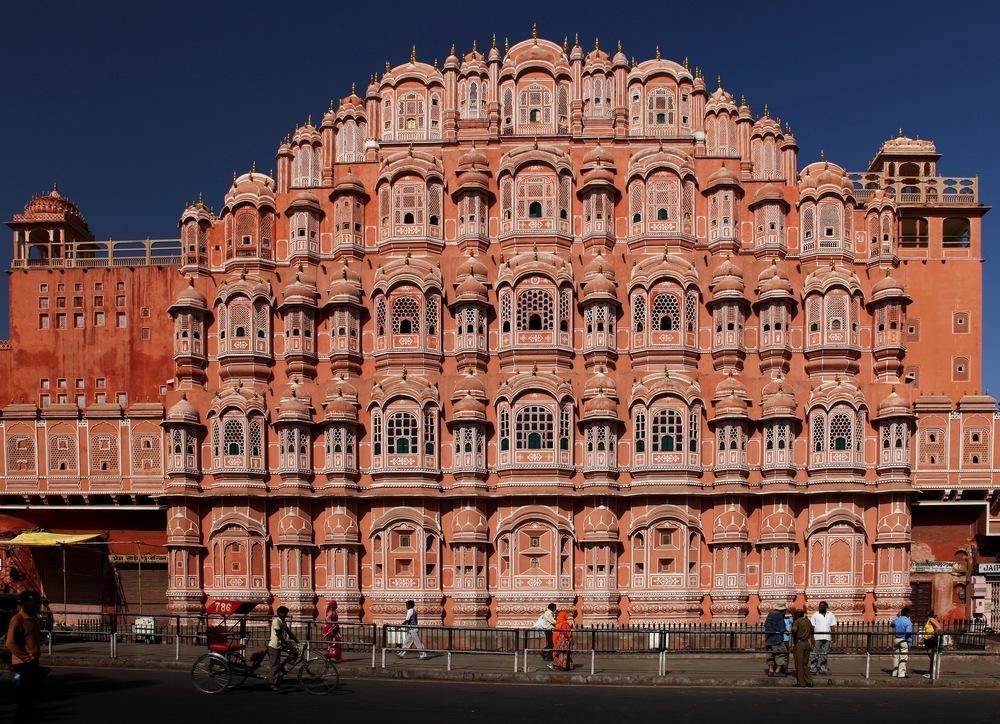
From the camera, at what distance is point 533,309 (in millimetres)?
38062

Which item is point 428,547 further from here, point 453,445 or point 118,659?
point 118,659

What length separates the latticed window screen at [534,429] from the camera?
1452 inches

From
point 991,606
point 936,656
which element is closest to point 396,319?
point 936,656

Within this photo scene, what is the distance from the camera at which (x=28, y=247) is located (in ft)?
154

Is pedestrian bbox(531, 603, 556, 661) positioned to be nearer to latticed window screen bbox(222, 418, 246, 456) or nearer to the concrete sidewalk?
the concrete sidewalk

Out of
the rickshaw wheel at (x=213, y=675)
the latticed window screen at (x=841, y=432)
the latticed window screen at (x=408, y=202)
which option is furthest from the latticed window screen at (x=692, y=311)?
the rickshaw wheel at (x=213, y=675)

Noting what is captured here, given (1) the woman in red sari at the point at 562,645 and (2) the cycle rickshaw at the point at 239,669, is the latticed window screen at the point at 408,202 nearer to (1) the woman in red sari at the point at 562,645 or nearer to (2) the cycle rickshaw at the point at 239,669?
(1) the woman in red sari at the point at 562,645

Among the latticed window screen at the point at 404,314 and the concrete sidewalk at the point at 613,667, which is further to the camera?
the latticed window screen at the point at 404,314

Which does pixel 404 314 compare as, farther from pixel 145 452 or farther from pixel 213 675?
pixel 213 675

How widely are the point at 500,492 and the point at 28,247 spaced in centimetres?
2737

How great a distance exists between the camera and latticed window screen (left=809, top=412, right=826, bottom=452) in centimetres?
3709

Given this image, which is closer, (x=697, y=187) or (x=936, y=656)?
(x=936, y=656)

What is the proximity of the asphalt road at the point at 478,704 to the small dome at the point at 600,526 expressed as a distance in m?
13.4

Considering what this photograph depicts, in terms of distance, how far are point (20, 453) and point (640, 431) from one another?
83.5ft
